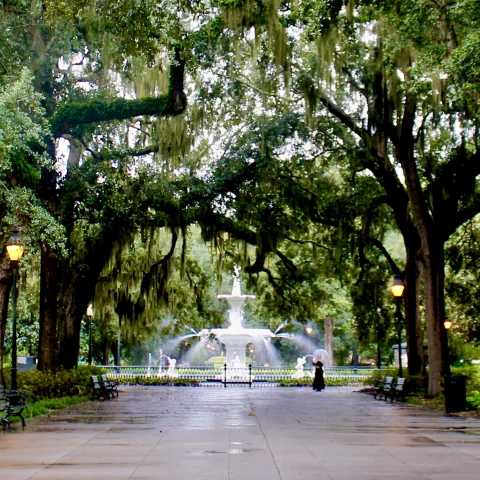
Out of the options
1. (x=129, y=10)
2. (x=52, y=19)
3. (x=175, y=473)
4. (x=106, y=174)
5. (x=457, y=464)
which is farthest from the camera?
(x=106, y=174)

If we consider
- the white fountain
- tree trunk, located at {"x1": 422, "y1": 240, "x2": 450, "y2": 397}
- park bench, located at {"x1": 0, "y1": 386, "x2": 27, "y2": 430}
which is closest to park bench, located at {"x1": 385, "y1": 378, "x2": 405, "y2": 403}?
tree trunk, located at {"x1": 422, "y1": 240, "x2": 450, "y2": 397}

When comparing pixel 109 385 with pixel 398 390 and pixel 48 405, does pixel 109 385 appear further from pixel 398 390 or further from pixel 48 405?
pixel 398 390

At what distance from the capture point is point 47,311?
2088 centimetres

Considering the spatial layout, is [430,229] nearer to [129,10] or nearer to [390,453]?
[129,10]

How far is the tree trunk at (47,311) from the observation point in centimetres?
2078

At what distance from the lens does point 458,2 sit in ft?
44.1

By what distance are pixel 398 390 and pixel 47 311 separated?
1071 cm

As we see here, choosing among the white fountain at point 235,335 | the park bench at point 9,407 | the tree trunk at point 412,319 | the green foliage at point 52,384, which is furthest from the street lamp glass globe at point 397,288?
the white fountain at point 235,335

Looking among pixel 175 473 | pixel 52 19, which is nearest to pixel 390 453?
pixel 175 473

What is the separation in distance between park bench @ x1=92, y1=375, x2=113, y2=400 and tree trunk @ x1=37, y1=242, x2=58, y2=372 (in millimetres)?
1320

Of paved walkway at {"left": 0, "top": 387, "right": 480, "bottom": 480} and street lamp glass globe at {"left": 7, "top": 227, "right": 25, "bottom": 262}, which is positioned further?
street lamp glass globe at {"left": 7, "top": 227, "right": 25, "bottom": 262}

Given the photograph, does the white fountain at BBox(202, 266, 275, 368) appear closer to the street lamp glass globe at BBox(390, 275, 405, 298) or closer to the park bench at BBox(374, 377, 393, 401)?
the park bench at BBox(374, 377, 393, 401)

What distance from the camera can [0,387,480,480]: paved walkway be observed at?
7953mm

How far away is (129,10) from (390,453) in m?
10.5
